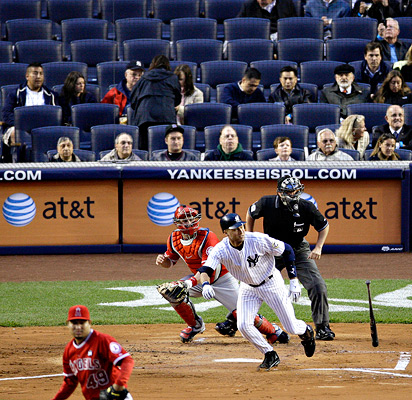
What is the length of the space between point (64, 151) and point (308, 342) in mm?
6421

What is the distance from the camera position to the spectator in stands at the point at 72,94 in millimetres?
14188

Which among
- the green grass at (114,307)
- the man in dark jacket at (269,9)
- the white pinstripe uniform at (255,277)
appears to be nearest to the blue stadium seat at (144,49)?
the man in dark jacket at (269,9)

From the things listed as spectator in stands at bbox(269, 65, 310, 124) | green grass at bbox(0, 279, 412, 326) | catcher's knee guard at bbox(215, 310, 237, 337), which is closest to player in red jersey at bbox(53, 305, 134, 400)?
catcher's knee guard at bbox(215, 310, 237, 337)

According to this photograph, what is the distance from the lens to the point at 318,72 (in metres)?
15.5

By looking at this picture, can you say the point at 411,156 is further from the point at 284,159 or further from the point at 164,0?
the point at 164,0

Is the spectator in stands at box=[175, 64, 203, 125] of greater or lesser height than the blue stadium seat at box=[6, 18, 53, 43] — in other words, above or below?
below

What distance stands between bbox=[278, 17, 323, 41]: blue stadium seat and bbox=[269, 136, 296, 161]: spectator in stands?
4.14 m

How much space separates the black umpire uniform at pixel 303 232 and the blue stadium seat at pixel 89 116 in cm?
610

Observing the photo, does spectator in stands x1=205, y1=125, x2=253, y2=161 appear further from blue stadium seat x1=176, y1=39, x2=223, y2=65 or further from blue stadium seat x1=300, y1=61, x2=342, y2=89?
blue stadium seat x1=176, y1=39, x2=223, y2=65

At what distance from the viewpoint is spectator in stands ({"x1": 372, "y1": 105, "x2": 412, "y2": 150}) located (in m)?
13.3

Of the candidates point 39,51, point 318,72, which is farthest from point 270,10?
point 39,51

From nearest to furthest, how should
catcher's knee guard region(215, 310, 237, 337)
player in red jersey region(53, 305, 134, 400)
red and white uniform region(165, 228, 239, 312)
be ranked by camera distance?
player in red jersey region(53, 305, 134, 400) < red and white uniform region(165, 228, 239, 312) < catcher's knee guard region(215, 310, 237, 337)

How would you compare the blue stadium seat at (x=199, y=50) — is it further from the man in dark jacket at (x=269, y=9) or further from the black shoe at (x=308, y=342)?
the black shoe at (x=308, y=342)

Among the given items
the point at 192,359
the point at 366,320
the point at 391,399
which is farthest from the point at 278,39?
the point at 391,399
